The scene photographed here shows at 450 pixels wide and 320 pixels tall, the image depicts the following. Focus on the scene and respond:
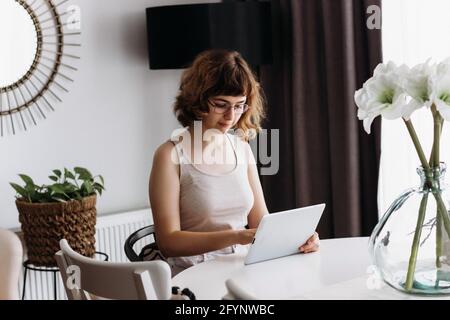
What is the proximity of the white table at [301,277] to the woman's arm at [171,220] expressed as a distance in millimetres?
92

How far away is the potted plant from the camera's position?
266 cm

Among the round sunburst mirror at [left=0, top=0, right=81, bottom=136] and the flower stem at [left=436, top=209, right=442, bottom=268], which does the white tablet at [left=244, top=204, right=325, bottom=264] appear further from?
the round sunburst mirror at [left=0, top=0, right=81, bottom=136]

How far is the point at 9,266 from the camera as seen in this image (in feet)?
5.50

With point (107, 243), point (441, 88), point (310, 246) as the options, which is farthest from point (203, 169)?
point (107, 243)

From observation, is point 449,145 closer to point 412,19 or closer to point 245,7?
point 412,19

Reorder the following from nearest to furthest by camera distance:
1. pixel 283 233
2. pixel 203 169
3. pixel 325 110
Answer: pixel 283 233 → pixel 203 169 → pixel 325 110

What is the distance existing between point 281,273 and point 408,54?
1.28m

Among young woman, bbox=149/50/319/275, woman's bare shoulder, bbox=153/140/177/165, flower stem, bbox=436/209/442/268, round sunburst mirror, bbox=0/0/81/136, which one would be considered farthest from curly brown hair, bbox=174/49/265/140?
round sunburst mirror, bbox=0/0/81/136

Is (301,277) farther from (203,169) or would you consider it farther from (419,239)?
(203,169)

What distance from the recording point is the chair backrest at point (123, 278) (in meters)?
1.44

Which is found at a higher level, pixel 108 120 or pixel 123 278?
pixel 108 120

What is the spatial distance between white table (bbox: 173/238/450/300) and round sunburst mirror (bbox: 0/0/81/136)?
1.39 m

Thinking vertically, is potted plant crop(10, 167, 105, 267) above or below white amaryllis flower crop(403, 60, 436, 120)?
below

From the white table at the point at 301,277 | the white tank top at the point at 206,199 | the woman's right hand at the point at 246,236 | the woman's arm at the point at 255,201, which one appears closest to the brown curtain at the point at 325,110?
the woman's arm at the point at 255,201
